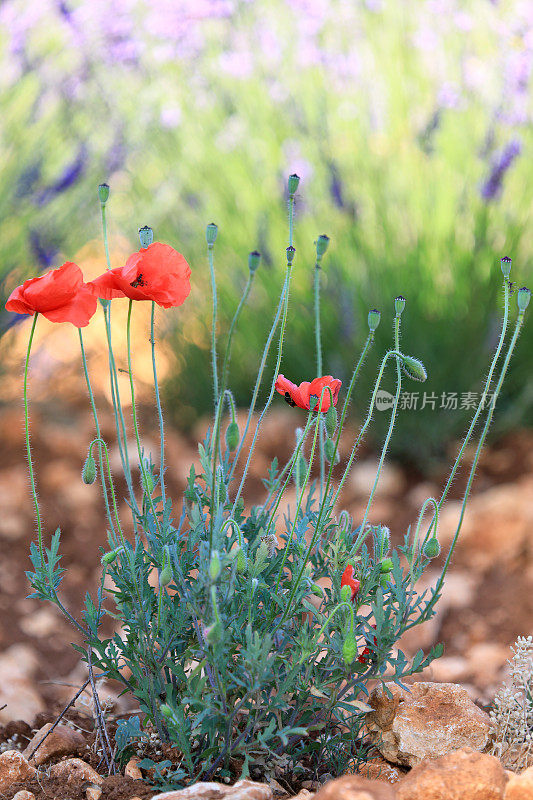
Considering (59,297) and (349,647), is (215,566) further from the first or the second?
(59,297)

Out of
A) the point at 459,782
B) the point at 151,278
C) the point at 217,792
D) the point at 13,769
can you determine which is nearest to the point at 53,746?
the point at 13,769

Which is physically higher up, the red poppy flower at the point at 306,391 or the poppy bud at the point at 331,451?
the red poppy flower at the point at 306,391

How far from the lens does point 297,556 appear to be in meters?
1.24

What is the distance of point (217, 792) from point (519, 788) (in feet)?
1.17

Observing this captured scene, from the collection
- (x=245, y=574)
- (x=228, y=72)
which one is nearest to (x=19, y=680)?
(x=245, y=574)

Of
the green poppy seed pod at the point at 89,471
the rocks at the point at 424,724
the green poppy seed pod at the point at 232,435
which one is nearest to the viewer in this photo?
the green poppy seed pod at the point at 232,435

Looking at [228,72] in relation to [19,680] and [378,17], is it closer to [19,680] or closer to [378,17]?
[378,17]

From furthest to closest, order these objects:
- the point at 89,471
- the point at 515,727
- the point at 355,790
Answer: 1. the point at 515,727
2. the point at 89,471
3. the point at 355,790

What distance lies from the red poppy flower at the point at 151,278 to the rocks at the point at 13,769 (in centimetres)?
67

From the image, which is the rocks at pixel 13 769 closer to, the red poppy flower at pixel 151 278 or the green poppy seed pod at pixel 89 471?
the green poppy seed pod at pixel 89 471

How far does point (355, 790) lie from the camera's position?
0.96m

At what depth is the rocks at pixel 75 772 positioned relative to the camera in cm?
123

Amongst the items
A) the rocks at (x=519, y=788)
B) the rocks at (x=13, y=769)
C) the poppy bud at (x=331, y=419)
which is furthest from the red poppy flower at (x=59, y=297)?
the rocks at (x=519, y=788)

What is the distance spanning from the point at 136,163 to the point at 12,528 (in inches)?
66.0
